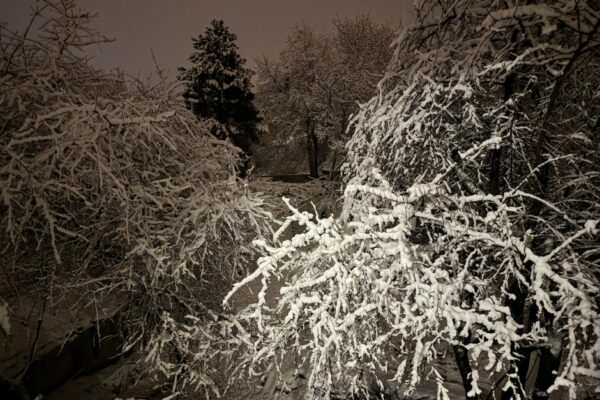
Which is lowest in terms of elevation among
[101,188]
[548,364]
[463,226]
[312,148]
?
[548,364]

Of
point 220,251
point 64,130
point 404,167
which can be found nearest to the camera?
point 404,167

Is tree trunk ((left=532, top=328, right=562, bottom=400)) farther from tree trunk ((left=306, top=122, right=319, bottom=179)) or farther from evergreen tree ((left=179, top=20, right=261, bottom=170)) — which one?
tree trunk ((left=306, top=122, right=319, bottom=179))

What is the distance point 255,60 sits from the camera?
27781mm

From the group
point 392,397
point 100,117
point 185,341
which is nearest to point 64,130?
point 100,117

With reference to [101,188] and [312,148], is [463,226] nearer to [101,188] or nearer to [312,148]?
[101,188]

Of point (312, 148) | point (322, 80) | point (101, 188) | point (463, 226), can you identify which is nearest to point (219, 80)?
point (322, 80)

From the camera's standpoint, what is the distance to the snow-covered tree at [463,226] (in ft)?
10.6

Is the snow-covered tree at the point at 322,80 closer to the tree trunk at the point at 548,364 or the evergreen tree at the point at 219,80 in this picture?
the evergreen tree at the point at 219,80

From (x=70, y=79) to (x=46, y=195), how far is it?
8.78 feet

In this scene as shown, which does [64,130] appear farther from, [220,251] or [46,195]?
[220,251]

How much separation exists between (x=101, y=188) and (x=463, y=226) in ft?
15.9

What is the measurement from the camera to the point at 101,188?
4.90 meters

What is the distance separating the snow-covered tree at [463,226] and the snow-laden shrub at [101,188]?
2.88 metres

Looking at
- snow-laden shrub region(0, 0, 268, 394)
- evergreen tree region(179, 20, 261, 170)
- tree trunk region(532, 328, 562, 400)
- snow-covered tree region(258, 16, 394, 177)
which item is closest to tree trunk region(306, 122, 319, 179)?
snow-covered tree region(258, 16, 394, 177)
